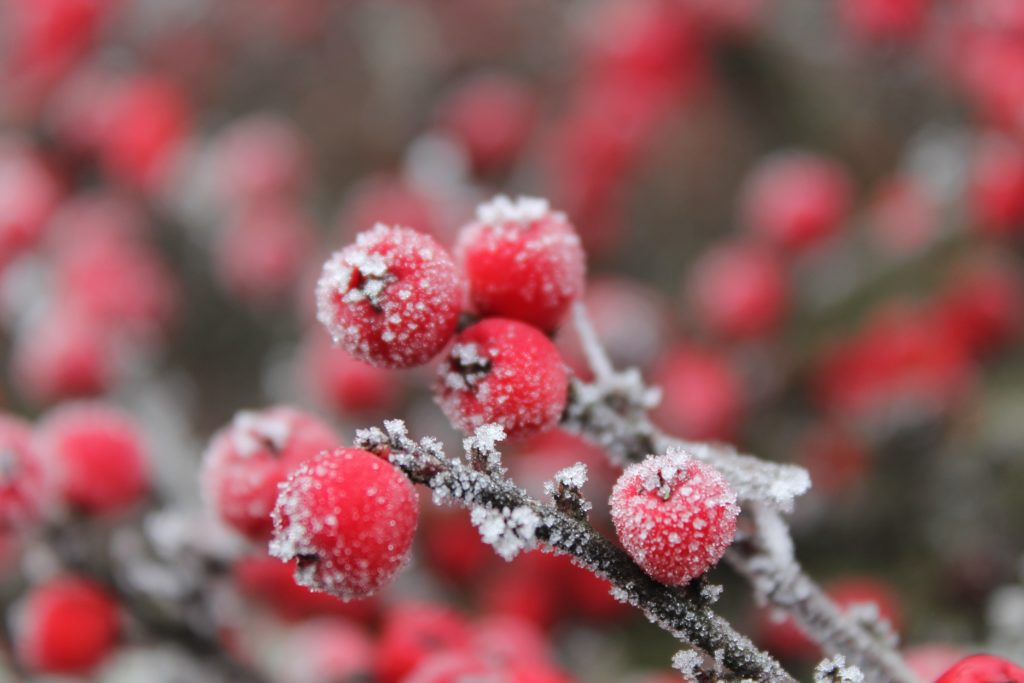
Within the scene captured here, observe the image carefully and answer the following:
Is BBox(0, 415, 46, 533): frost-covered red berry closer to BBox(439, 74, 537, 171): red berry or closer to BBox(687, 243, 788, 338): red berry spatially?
BBox(687, 243, 788, 338): red berry

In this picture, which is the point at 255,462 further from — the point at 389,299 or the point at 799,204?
the point at 799,204

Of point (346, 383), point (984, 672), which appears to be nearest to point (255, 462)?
point (984, 672)

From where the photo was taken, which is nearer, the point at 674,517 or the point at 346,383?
the point at 674,517

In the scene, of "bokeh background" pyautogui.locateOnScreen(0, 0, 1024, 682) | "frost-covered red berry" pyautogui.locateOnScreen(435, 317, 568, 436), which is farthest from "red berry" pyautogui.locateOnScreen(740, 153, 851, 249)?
"frost-covered red berry" pyautogui.locateOnScreen(435, 317, 568, 436)

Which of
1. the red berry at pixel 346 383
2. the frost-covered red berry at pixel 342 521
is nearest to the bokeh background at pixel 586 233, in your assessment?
the red berry at pixel 346 383

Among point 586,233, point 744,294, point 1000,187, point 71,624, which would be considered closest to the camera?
point 71,624
